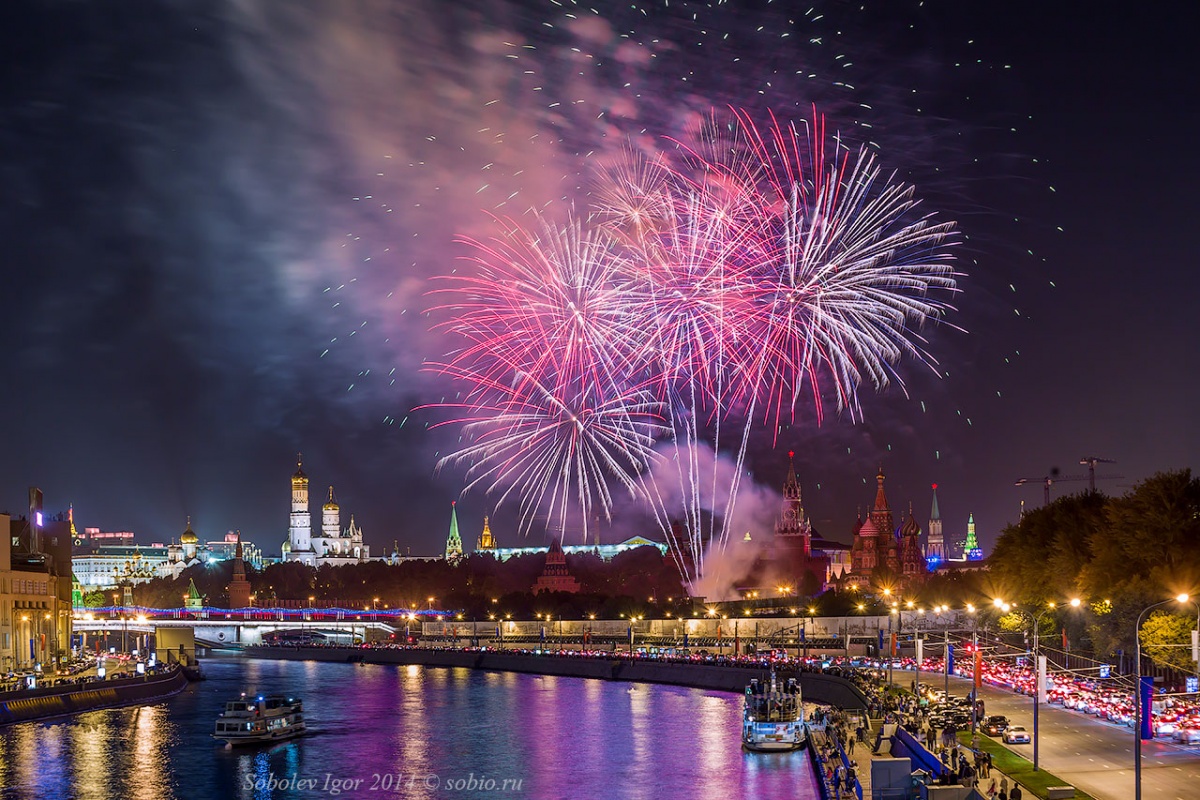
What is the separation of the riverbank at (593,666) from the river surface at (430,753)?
10.0 feet

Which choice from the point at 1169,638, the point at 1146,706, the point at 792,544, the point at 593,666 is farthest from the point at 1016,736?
the point at 792,544

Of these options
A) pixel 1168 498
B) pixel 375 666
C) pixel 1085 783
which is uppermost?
pixel 1168 498

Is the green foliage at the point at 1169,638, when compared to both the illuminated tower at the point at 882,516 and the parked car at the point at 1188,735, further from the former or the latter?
the illuminated tower at the point at 882,516

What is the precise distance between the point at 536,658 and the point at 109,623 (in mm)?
59357

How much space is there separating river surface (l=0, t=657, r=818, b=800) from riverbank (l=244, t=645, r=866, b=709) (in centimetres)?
306

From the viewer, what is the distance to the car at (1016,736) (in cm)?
4322

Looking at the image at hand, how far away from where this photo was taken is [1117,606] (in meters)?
60.0

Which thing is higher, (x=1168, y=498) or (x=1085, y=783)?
(x=1168, y=498)

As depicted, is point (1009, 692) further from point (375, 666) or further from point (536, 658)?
point (375, 666)

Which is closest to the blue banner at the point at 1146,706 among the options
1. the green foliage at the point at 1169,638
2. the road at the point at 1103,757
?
the road at the point at 1103,757

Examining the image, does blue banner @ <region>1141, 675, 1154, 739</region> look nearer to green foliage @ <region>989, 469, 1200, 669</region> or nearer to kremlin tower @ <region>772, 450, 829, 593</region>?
green foliage @ <region>989, 469, 1200, 669</region>

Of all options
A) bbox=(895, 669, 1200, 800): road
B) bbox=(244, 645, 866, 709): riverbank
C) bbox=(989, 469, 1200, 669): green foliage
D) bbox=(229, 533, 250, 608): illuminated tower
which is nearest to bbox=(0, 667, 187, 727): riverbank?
bbox=(244, 645, 866, 709): riverbank

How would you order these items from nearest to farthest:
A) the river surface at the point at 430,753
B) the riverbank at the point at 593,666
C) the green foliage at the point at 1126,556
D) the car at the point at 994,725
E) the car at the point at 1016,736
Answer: the car at the point at 1016,736
the car at the point at 994,725
the river surface at the point at 430,753
the green foliage at the point at 1126,556
the riverbank at the point at 593,666

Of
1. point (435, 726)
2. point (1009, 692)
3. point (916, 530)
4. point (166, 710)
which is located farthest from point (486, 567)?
point (1009, 692)
